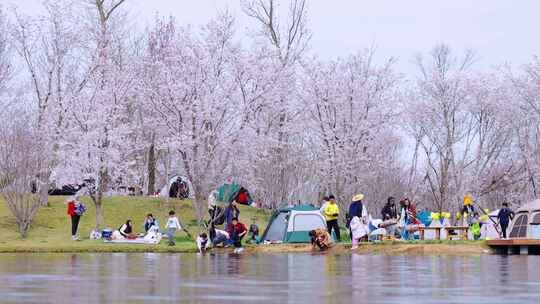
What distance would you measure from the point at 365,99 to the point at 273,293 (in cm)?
4488

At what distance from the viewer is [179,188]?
55250 millimetres

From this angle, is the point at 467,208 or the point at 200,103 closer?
the point at 467,208

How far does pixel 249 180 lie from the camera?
54125mm

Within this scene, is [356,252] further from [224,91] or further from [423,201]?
[423,201]

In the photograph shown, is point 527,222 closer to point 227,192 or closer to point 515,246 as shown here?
point 515,246

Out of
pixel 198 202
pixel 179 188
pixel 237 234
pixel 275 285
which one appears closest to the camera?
pixel 275 285

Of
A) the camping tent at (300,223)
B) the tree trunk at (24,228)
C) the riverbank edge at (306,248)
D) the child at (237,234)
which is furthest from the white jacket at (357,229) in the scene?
the tree trunk at (24,228)

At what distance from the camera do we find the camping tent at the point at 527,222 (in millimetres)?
37156

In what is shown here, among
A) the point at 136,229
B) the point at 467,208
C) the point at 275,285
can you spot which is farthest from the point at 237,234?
the point at 275,285

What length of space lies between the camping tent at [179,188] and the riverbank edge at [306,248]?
47.0 ft

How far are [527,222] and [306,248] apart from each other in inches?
347

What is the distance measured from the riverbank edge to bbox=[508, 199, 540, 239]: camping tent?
4301mm

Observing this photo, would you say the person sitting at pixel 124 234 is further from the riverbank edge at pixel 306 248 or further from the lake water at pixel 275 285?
the lake water at pixel 275 285

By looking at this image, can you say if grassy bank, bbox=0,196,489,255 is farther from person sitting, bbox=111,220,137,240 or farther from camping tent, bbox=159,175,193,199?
camping tent, bbox=159,175,193,199
